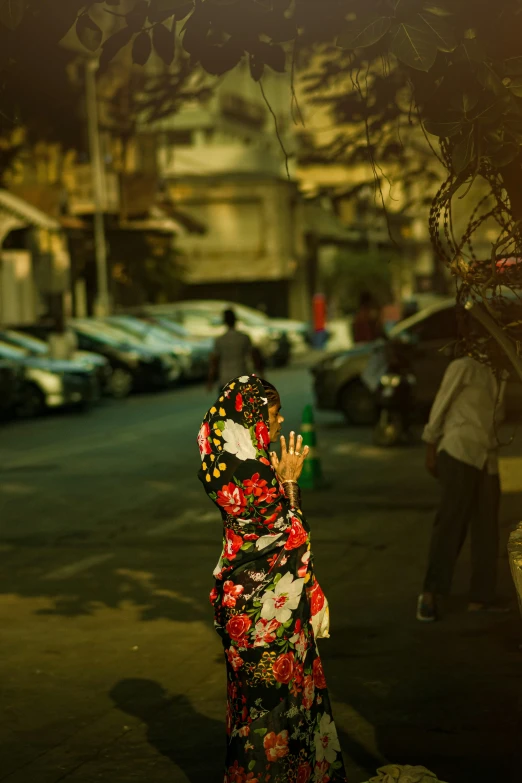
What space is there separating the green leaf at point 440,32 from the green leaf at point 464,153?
20.9 inches

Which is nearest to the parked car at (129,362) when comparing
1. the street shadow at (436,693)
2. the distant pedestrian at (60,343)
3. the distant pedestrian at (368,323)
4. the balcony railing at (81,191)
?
the distant pedestrian at (60,343)

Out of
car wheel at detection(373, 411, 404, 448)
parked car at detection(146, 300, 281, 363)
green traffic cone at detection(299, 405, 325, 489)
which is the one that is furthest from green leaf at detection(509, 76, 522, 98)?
parked car at detection(146, 300, 281, 363)

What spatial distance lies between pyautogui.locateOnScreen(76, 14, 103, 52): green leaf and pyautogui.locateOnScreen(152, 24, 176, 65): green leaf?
14.7 inches

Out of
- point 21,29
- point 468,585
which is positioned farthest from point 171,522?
point 21,29

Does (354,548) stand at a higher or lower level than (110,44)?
lower

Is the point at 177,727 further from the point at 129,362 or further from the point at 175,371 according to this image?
the point at 175,371

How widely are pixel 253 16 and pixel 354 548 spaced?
587 centimetres

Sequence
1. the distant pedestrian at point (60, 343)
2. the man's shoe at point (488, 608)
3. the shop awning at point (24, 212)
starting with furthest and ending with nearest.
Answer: the shop awning at point (24, 212) < the distant pedestrian at point (60, 343) < the man's shoe at point (488, 608)

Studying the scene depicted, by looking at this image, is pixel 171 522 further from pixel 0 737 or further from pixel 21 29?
pixel 21 29

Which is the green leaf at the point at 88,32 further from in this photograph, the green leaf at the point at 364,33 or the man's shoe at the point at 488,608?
the man's shoe at the point at 488,608

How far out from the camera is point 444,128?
17.1 feet

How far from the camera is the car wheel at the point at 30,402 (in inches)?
1000

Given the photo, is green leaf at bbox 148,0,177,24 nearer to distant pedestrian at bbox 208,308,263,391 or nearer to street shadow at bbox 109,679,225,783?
street shadow at bbox 109,679,225,783

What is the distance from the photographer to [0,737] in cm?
627
